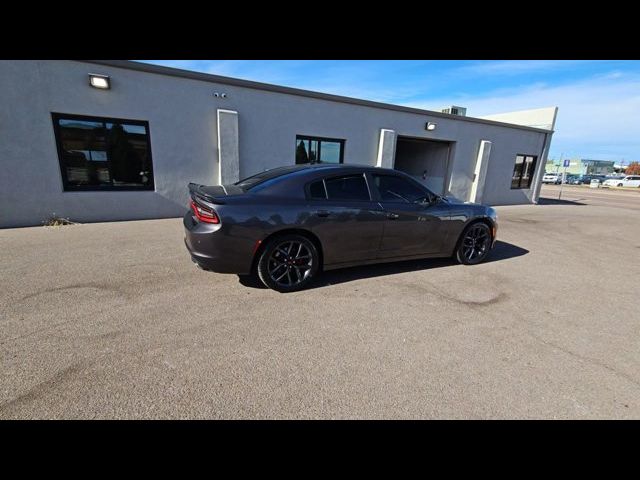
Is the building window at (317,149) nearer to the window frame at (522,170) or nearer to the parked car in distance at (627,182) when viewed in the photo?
the window frame at (522,170)

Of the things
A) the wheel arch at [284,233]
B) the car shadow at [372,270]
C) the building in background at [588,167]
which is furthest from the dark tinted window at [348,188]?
the building in background at [588,167]

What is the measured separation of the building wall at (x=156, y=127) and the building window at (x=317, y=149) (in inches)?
8.8

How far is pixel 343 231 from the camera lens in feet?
13.2

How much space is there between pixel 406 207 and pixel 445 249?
113 cm

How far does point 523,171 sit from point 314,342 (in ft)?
55.0

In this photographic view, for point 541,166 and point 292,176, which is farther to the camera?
point 541,166

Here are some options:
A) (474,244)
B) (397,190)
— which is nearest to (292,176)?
(397,190)

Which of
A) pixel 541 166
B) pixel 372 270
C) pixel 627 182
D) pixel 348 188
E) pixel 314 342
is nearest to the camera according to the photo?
pixel 314 342

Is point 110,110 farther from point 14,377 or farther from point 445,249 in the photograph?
point 445,249

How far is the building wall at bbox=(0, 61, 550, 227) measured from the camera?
21.5 feet

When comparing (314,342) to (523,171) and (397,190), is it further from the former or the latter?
(523,171)

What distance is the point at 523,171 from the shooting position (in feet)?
49.8
